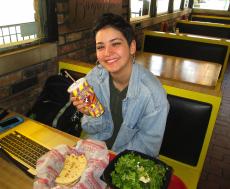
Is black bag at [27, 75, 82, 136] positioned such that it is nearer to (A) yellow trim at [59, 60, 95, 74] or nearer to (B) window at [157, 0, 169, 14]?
(A) yellow trim at [59, 60, 95, 74]

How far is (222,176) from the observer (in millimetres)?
2307

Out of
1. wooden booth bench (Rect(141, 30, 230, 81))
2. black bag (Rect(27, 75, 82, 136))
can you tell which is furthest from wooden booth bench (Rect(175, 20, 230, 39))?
black bag (Rect(27, 75, 82, 136))

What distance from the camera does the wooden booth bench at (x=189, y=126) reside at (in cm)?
145

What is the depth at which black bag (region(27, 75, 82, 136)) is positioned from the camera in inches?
66.4

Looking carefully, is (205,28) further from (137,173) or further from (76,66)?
(137,173)

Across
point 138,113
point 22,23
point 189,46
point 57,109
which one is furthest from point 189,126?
point 189,46

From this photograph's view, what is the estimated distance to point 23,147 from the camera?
46.4 inches

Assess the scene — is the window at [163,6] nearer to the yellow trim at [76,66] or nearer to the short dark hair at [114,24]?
the yellow trim at [76,66]

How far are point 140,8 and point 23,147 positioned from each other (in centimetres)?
362

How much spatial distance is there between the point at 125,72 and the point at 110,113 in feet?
0.93

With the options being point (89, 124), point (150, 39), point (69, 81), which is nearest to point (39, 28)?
point (69, 81)

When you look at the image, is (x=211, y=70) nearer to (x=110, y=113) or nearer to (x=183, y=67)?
(x=183, y=67)

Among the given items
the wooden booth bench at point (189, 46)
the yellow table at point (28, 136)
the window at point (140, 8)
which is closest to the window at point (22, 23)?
the yellow table at point (28, 136)

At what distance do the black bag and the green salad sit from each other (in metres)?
0.88
